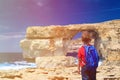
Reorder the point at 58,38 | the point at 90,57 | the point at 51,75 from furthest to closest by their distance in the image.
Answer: the point at 58,38
the point at 51,75
the point at 90,57

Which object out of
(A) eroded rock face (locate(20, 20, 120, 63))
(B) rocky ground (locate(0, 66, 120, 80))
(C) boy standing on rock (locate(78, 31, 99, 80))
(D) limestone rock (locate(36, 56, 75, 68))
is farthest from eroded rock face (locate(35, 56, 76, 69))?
(C) boy standing on rock (locate(78, 31, 99, 80))

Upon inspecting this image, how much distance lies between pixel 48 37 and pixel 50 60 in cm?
223

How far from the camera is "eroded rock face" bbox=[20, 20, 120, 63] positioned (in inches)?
533

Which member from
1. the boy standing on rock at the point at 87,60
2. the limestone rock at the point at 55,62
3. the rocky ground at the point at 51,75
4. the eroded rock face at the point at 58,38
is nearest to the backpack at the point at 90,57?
the boy standing on rock at the point at 87,60

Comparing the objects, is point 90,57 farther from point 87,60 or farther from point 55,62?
point 55,62

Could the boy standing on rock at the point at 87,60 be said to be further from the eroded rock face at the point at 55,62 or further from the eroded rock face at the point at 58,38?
the eroded rock face at the point at 58,38

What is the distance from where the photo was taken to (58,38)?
47.2ft

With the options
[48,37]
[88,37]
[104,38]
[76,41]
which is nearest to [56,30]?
[48,37]

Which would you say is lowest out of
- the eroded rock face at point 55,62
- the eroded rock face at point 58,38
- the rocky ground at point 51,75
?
the rocky ground at point 51,75

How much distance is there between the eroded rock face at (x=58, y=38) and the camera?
44.4 ft

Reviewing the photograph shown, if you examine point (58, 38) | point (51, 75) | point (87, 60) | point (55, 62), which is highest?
point (58, 38)

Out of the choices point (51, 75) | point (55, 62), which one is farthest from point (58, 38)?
point (51, 75)

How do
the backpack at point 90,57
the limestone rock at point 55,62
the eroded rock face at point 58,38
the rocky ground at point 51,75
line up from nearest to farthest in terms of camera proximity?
the backpack at point 90,57 → the rocky ground at point 51,75 → the limestone rock at point 55,62 → the eroded rock face at point 58,38

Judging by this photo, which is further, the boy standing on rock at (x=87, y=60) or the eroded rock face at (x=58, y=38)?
the eroded rock face at (x=58, y=38)
